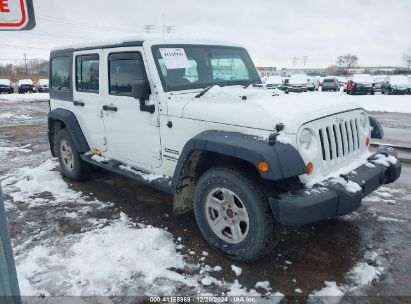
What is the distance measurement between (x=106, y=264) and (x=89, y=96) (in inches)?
100

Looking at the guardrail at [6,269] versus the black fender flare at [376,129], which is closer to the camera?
the guardrail at [6,269]

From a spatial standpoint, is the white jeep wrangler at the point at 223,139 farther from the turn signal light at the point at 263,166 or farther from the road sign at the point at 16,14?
the road sign at the point at 16,14

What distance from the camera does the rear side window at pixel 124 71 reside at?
13.2ft

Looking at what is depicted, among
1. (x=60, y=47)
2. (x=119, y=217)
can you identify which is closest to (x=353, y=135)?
(x=119, y=217)

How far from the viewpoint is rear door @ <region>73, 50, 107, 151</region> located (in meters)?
4.78

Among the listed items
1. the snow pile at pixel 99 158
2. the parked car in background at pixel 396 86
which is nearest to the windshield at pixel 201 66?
the snow pile at pixel 99 158

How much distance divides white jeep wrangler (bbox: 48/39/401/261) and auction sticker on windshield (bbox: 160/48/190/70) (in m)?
0.01

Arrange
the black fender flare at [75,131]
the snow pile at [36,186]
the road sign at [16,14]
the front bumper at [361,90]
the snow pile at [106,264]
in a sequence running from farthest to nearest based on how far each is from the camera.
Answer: the front bumper at [361,90], the black fender flare at [75,131], the snow pile at [36,186], the snow pile at [106,264], the road sign at [16,14]

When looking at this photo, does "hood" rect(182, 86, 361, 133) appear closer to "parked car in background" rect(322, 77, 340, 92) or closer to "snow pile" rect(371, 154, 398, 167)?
"snow pile" rect(371, 154, 398, 167)

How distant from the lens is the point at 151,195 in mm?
5152

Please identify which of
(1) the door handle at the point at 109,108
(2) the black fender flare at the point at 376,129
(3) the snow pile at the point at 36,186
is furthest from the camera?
(3) the snow pile at the point at 36,186

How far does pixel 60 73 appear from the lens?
571cm

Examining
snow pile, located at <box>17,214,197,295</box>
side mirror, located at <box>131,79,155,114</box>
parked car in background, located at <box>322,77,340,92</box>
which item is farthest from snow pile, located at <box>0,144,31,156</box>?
parked car in background, located at <box>322,77,340,92</box>

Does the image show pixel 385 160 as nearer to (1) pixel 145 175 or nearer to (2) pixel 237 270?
(2) pixel 237 270
